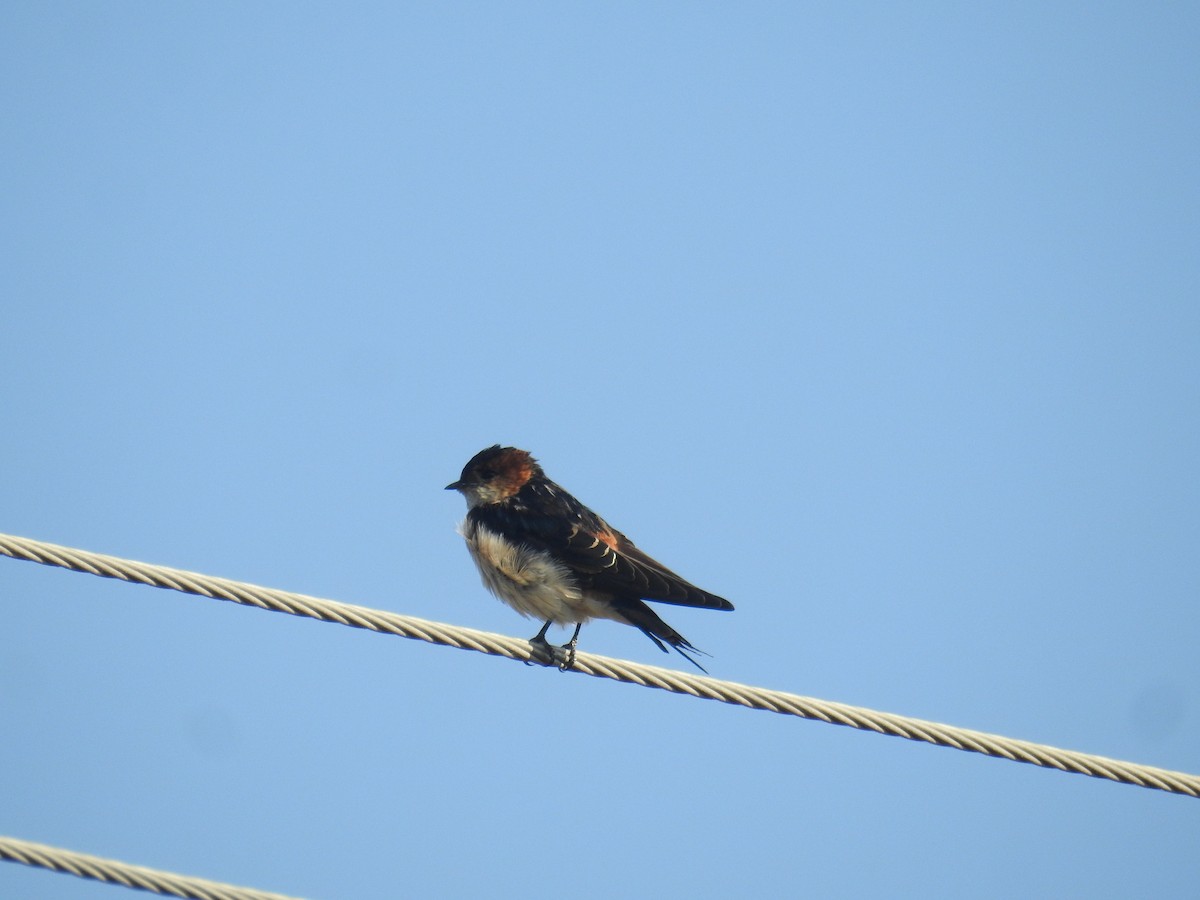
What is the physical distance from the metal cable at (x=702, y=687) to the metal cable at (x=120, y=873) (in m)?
1.04

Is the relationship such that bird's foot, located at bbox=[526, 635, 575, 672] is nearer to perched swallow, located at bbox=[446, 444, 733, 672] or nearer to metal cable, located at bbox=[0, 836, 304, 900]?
perched swallow, located at bbox=[446, 444, 733, 672]

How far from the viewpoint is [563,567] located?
297 inches

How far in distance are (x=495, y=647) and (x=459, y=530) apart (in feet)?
10.8

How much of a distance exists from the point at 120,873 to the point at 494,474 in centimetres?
534

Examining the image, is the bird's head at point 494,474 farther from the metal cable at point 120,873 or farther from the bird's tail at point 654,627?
the metal cable at point 120,873

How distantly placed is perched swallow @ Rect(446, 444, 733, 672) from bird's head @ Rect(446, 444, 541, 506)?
5 cm

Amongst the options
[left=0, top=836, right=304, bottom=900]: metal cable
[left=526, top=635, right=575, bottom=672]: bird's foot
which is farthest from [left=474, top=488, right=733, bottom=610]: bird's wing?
[left=0, top=836, right=304, bottom=900]: metal cable

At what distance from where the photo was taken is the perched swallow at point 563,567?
278 inches

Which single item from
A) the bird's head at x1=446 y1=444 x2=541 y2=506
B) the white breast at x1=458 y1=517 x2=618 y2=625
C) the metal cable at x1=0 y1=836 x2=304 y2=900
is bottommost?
the metal cable at x1=0 y1=836 x2=304 y2=900

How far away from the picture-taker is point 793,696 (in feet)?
15.6

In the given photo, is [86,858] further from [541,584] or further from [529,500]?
[529,500]

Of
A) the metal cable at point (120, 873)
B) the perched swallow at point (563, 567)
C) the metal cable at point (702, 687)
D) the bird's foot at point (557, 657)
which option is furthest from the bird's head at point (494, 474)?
the metal cable at point (120, 873)

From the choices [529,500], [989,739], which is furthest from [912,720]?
[529,500]

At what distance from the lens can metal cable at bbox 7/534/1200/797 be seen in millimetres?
4535
